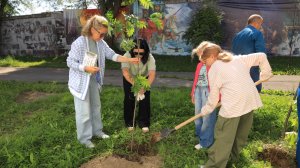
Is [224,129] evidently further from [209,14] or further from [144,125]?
[209,14]

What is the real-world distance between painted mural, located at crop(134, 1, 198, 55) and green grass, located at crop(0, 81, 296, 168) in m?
8.26

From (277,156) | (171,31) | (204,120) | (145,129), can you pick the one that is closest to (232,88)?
(204,120)

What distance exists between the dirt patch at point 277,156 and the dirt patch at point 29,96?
5.16 meters

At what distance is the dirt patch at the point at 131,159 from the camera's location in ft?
13.6

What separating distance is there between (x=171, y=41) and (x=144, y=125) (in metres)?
10.9

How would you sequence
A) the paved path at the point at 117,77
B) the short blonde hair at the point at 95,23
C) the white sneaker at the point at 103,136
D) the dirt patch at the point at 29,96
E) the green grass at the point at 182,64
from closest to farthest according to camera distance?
the short blonde hair at the point at 95,23
the white sneaker at the point at 103,136
the dirt patch at the point at 29,96
the paved path at the point at 117,77
the green grass at the point at 182,64

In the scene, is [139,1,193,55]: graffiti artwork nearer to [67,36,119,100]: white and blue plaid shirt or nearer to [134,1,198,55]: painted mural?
[134,1,198,55]: painted mural

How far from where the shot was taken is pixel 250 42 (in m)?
5.40

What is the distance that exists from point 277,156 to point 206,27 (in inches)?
380

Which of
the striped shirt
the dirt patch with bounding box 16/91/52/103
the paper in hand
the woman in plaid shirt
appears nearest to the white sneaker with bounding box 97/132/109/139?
the woman in plaid shirt

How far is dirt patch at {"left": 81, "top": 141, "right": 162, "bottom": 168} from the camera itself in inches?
164

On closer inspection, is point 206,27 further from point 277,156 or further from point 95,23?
point 95,23

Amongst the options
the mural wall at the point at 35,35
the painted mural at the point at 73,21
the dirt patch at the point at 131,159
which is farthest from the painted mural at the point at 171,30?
the dirt patch at the point at 131,159

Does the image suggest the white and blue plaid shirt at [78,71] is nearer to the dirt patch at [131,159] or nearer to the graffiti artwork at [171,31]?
the dirt patch at [131,159]
